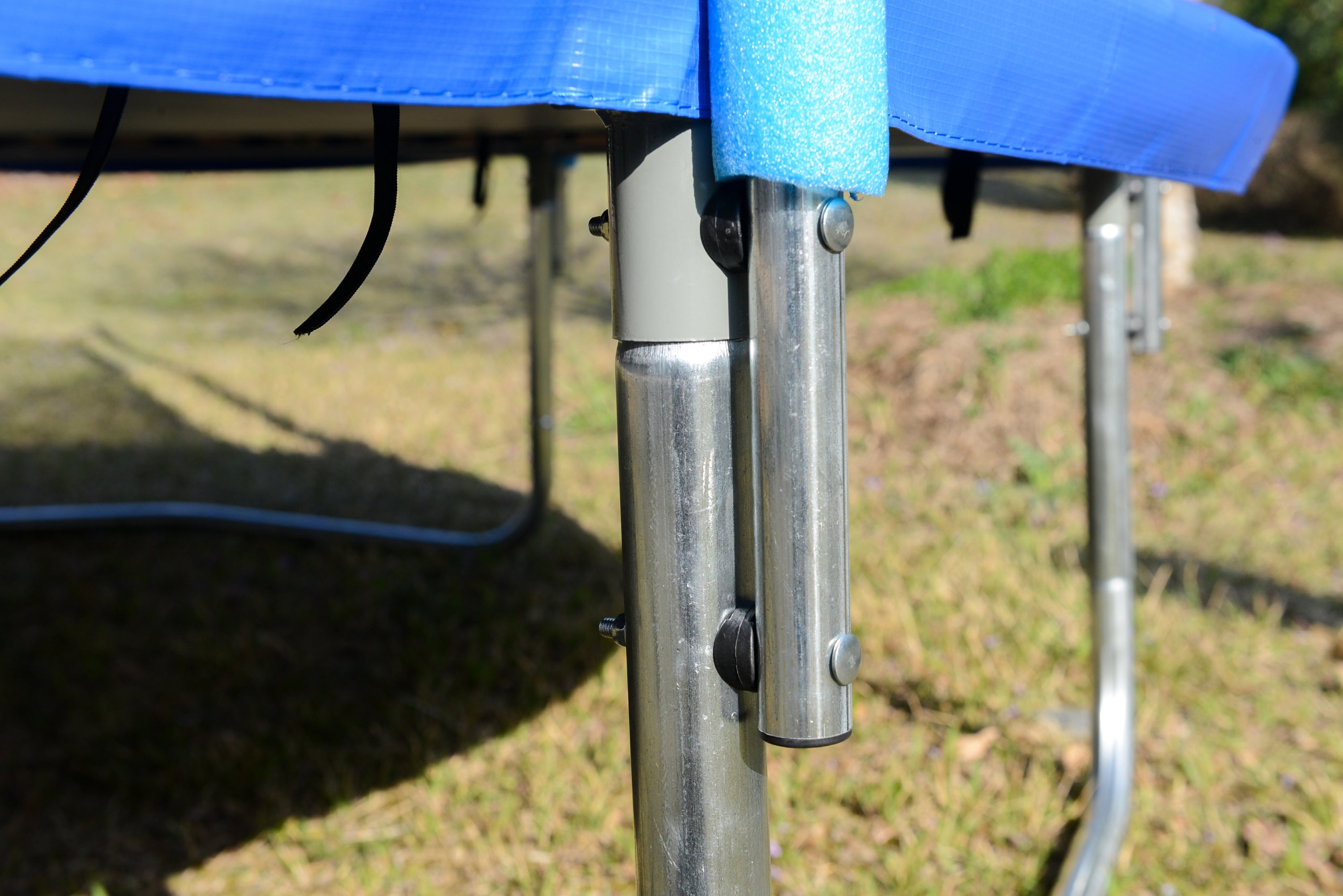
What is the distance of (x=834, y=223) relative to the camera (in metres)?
0.63

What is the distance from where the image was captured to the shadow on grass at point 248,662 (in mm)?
1844

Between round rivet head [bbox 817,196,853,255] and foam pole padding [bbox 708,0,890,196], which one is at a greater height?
foam pole padding [bbox 708,0,890,196]

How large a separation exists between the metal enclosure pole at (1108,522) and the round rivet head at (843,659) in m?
1.07

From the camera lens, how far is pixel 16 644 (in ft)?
7.94

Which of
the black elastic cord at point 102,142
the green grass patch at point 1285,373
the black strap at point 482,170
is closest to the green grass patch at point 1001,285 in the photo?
the green grass patch at point 1285,373

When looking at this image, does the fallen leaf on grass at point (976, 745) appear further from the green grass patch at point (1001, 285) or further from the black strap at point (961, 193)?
the green grass patch at point (1001, 285)

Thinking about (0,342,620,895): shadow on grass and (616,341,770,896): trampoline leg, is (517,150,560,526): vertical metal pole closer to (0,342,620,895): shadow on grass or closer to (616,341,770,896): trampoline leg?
(0,342,620,895): shadow on grass

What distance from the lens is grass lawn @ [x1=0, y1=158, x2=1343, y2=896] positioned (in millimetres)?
1724

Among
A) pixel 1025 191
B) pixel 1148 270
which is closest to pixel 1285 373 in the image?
pixel 1148 270

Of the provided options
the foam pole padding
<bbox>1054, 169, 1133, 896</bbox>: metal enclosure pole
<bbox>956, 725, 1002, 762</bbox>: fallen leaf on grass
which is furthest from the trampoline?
<bbox>956, 725, 1002, 762</bbox>: fallen leaf on grass

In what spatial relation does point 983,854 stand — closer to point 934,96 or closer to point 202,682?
point 934,96

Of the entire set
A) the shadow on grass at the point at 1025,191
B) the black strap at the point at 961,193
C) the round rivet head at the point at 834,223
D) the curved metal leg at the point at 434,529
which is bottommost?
the shadow on grass at the point at 1025,191

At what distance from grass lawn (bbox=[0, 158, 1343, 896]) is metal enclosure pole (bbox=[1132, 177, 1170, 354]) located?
0.72 m

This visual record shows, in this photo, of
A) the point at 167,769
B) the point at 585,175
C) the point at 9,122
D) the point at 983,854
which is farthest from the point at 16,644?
the point at 585,175
